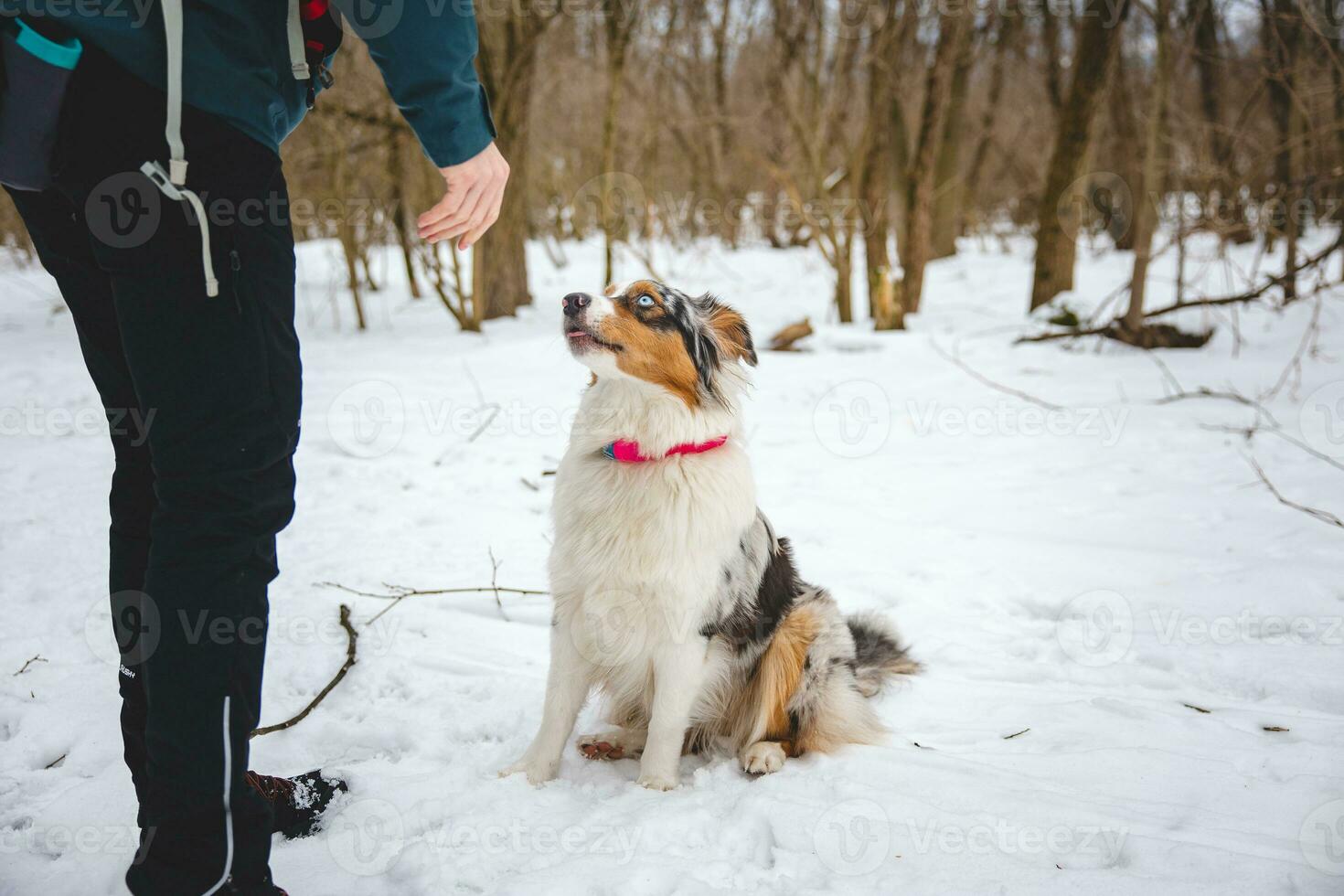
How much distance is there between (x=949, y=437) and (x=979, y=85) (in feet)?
66.9

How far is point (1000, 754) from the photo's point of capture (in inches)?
97.2

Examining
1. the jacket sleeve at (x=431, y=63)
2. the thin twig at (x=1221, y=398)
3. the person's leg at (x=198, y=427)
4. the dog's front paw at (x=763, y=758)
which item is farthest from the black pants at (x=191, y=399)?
the thin twig at (x=1221, y=398)

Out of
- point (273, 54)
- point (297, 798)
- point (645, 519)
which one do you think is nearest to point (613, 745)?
point (645, 519)

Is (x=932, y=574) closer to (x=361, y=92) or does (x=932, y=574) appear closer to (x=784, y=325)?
(x=784, y=325)

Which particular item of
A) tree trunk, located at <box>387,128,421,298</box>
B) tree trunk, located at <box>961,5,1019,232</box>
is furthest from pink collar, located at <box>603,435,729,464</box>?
tree trunk, located at <box>961,5,1019,232</box>

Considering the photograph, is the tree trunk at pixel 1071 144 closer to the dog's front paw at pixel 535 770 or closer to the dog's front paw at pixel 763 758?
the dog's front paw at pixel 763 758

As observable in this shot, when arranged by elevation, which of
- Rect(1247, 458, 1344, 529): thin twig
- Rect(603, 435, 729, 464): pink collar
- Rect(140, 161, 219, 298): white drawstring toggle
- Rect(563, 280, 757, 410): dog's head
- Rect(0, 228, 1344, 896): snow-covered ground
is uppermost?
Rect(140, 161, 219, 298): white drawstring toggle

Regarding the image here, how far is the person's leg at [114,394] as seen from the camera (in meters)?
1.36

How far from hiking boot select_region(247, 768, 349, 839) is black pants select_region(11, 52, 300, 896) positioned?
1.59 feet

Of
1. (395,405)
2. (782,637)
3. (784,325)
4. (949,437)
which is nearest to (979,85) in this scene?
(784,325)

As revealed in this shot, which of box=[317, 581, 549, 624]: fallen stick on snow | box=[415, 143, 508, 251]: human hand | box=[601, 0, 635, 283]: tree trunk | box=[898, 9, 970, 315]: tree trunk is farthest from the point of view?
box=[601, 0, 635, 283]: tree trunk

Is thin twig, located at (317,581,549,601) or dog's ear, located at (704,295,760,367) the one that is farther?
thin twig, located at (317,581,549,601)

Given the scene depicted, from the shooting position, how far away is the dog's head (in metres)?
2.34

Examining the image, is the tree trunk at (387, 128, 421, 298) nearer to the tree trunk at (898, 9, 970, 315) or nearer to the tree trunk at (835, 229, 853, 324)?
the tree trunk at (835, 229, 853, 324)
